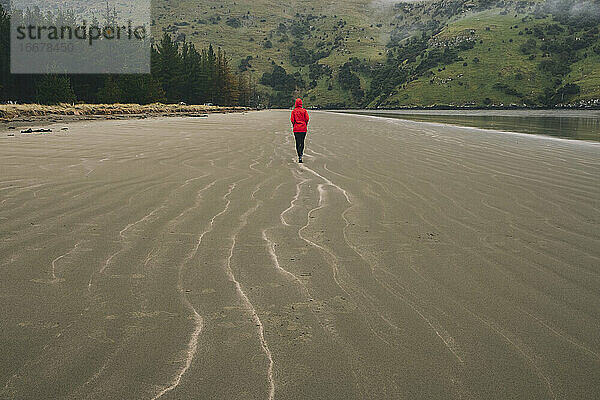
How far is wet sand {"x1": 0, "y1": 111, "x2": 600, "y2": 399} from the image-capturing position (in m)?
2.79

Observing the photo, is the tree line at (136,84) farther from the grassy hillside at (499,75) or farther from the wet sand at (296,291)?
the grassy hillside at (499,75)

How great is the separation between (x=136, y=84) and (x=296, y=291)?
7596cm

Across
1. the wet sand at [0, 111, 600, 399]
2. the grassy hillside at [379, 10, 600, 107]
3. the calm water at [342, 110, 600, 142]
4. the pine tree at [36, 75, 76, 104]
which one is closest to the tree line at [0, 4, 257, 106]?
the pine tree at [36, 75, 76, 104]

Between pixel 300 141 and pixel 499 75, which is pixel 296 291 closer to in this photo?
pixel 300 141

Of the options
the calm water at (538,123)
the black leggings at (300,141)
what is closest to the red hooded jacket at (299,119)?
the black leggings at (300,141)

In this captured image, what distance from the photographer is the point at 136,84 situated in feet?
241

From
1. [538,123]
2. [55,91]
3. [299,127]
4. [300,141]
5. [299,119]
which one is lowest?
[300,141]

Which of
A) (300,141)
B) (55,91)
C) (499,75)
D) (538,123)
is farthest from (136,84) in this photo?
(499,75)

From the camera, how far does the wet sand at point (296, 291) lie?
279 centimetres

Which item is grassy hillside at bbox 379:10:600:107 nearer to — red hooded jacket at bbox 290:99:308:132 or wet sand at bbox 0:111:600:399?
red hooded jacket at bbox 290:99:308:132

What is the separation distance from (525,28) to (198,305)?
211 meters

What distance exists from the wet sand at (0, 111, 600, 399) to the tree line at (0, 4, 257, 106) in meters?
56.0

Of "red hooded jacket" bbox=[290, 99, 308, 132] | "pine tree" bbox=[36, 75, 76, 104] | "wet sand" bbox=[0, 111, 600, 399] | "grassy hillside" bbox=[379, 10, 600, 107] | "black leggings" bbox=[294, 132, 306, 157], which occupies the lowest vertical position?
"wet sand" bbox=[0, 111, 600, 399]

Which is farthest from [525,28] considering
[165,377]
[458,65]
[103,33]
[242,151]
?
[165,377]
